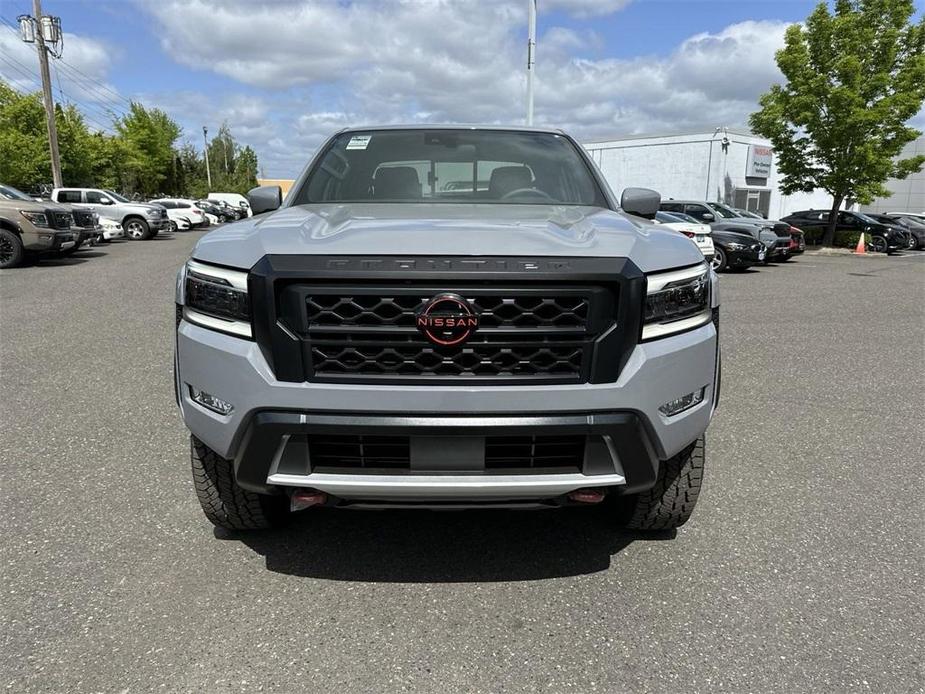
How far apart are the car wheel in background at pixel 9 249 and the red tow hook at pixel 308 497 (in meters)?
13.9

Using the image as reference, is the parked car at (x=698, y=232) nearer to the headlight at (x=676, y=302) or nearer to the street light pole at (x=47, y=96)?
the headlight at (x=676, y=302)

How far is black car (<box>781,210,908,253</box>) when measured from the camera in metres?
25.0

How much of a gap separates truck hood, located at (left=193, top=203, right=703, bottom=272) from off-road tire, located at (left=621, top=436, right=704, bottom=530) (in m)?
0.77

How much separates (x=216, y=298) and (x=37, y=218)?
45.2 feet

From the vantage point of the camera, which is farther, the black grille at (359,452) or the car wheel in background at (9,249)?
the car wheel in background at (9,249)

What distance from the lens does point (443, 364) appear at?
2.20m

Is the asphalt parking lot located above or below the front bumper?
below

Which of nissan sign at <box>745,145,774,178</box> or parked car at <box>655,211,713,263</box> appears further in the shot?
nissan sign at <box>745,145,774,178</box>

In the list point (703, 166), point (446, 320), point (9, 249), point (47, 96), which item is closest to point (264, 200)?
point (446, 320)

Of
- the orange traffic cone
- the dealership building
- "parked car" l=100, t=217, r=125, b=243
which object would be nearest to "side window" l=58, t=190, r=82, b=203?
"parked car" l=100, t=217, r=125, b=243

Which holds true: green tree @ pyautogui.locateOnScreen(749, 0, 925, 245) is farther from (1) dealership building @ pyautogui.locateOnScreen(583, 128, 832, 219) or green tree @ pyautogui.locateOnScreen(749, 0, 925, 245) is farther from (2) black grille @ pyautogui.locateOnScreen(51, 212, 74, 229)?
(2) black grille @ pyautogui.locateOnScreen(51, 212, 74, 229)

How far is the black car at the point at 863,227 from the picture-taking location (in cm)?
2497

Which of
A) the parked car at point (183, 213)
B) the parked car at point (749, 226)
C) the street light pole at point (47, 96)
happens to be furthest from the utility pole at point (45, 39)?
the parked car at point (749, 226)

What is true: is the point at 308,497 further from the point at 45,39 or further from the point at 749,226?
the point at 45,39
